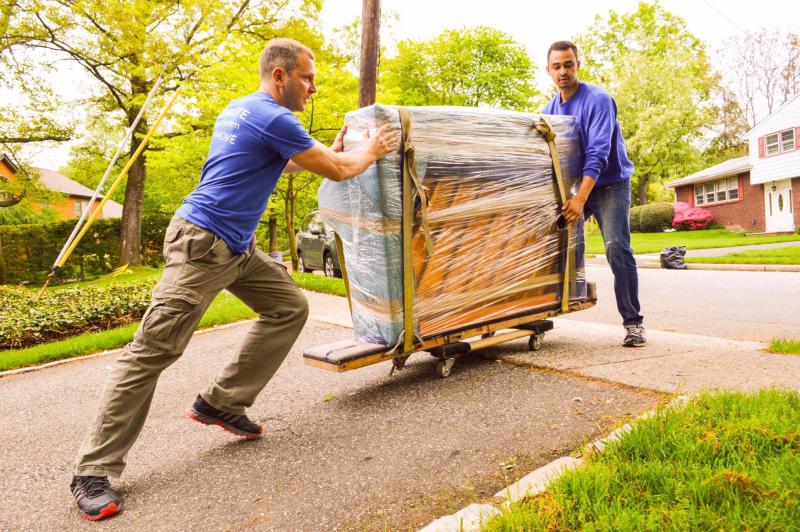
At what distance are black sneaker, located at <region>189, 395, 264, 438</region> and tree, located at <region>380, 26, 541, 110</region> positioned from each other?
3373 cm

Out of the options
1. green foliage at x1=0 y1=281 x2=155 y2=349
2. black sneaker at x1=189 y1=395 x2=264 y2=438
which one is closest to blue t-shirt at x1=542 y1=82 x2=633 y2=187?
black sneaker at x1=189 y1=395 x2=264 y2=438

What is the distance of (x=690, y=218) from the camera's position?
3017cm

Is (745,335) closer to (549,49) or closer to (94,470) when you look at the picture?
(549,49)

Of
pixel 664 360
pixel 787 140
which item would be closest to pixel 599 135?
pixel 664 360

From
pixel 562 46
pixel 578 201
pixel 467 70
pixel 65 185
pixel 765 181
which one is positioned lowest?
pixel 578 201

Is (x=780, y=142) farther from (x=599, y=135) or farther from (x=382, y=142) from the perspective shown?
(x=382, y=142)

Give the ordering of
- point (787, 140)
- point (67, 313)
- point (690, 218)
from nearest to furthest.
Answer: point (67, 313)
point (787, 140)
point (690, 218)

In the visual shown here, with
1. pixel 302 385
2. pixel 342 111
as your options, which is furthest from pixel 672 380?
pixel 342 111

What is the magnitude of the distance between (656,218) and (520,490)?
31573 millimetres

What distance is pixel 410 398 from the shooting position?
3.47 metres

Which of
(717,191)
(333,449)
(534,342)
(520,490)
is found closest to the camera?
(520,490)

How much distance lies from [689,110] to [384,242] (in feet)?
121

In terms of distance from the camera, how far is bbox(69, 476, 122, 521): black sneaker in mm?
2332

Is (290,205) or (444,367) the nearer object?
(444,367)
